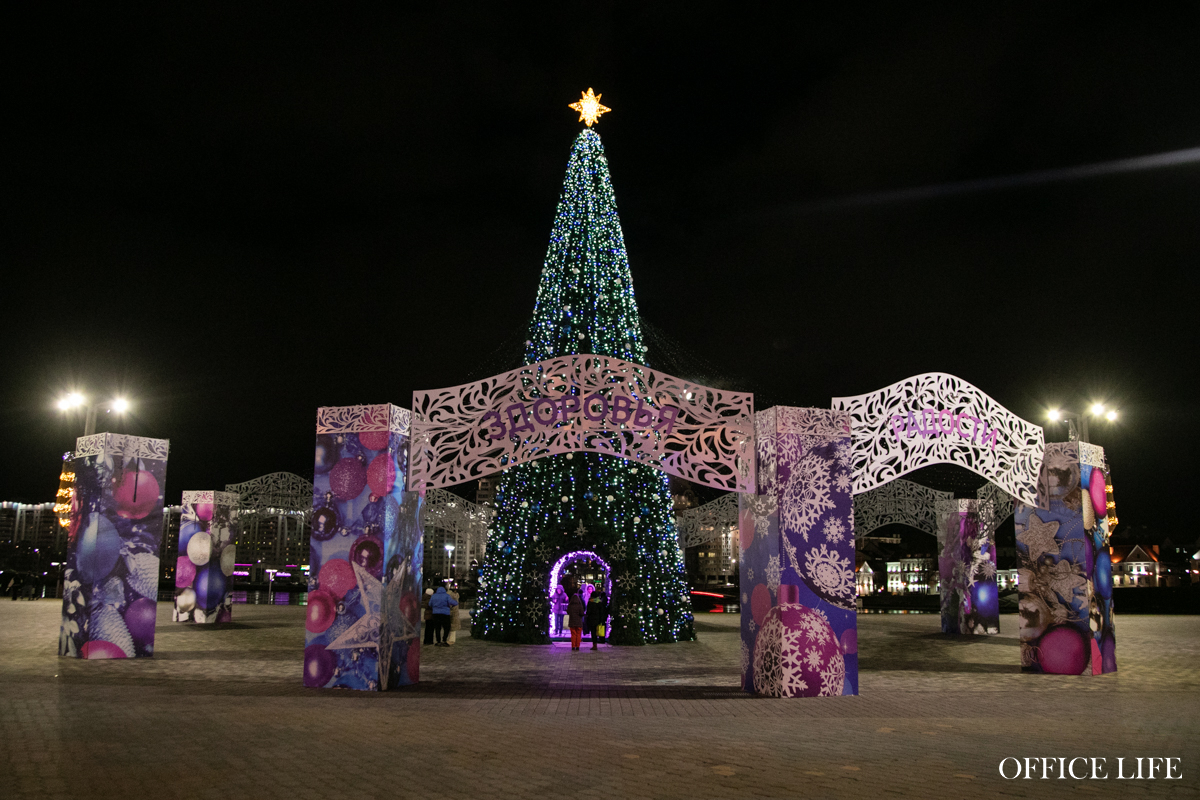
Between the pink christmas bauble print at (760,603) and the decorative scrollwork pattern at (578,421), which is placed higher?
the decorative scrollwork pattern at (578,421)

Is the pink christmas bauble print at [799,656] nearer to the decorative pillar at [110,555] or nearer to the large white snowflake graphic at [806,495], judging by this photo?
the large white snowflake graphic at [806,495]

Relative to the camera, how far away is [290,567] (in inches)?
3743

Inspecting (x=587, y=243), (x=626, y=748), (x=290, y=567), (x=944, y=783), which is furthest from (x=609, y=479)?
(x=290, y=567)

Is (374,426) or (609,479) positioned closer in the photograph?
(374,426)

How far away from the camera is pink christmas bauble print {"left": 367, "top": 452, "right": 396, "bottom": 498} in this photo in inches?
435

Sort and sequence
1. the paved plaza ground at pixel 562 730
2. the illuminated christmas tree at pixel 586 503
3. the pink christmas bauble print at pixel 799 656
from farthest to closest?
the illuminated christmas tree at pixel 586 503
the pink christmas bauble print at pixel 799 656
the paved plaza ground at pixel 562 730

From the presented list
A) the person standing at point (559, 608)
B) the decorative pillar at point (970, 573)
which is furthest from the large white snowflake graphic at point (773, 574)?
the decorative pillar at point (970, 573)

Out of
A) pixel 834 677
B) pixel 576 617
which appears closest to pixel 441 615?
pixel 576 617

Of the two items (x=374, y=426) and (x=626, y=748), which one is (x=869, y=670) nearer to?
(x=626, y=748)

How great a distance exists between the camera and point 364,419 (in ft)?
37.2

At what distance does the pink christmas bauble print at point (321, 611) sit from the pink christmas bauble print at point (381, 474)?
146 centimetres

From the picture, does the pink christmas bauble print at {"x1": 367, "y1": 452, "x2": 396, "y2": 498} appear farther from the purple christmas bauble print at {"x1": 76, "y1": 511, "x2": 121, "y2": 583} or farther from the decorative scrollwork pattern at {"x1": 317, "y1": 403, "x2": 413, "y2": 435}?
the purple christmas bauble print at {"x1": 76, "y1": 511, "x2": 121, "y2": 583}

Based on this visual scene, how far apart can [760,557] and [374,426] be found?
212 inches

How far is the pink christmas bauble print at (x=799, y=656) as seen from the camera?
34.6ft
